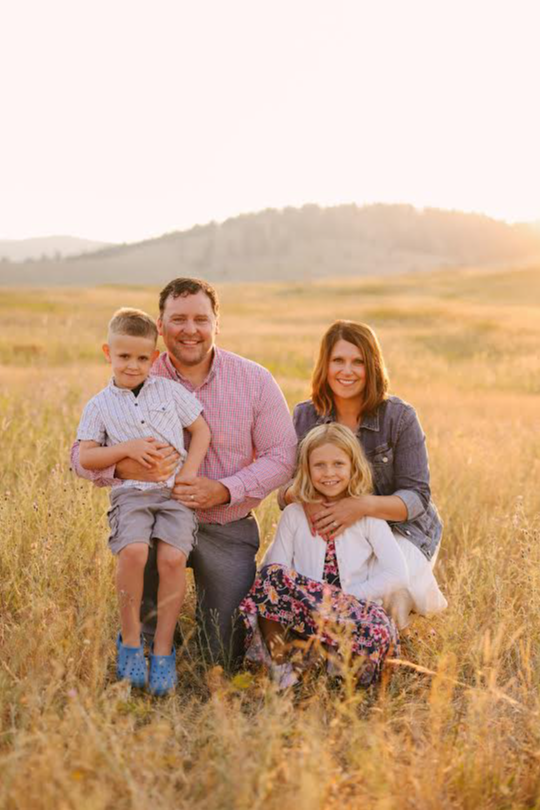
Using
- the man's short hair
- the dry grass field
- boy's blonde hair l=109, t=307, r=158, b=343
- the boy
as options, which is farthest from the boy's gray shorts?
the man's short hair

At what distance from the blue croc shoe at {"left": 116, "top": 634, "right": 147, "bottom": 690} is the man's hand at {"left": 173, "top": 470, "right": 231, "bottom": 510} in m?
0.68

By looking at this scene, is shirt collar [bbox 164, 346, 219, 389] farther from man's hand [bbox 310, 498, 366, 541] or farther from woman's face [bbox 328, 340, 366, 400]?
man's hand [bbox 310, 498, 366, 541]

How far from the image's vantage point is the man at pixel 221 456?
159 inches

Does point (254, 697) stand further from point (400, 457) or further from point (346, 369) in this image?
point (346, 369)

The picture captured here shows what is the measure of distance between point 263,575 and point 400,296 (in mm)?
38789

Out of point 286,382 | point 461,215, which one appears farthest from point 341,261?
point 286,382

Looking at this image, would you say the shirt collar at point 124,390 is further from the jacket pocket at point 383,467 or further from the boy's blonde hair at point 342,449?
the jacket pocket at point 383,467

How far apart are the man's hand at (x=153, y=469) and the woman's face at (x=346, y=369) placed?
Result: 3.21ft

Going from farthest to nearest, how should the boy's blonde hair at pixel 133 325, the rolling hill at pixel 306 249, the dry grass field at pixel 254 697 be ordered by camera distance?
the rolling hill at pixel 306 249 < the boy's blonde hair at pixel 133 325 < the dry grass field at pixel 254 697

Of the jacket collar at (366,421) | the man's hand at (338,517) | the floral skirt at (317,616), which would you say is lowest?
the floral skirt at (317,616)

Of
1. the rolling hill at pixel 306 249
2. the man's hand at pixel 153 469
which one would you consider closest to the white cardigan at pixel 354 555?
the man's hand at pixel 153 469

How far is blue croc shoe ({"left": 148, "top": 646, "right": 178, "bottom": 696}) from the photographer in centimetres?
354

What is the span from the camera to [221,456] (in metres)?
4.23

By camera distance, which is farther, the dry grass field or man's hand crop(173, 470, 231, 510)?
man's hand crop(173, 470, 231, 510)
